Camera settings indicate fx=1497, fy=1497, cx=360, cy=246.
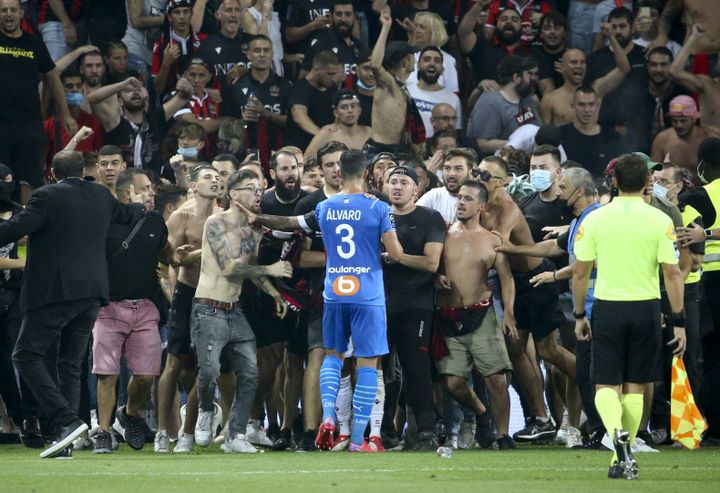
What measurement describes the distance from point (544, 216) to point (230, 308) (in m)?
3.08

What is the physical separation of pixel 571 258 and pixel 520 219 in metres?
Result: 0.96

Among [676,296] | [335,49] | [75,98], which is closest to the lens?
[676,296]

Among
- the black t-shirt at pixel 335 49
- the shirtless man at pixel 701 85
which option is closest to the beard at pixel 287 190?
the black t-shirt at pixel 335 49

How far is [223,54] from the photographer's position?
57.8 ft

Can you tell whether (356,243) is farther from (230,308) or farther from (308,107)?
(308,107)

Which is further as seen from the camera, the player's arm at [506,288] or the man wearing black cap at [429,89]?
the man wearing black cap at [429,89]

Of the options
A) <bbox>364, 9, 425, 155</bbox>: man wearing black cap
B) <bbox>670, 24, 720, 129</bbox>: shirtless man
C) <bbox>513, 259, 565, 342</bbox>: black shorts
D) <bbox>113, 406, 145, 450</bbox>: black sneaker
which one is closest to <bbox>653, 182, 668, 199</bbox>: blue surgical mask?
<bbox>513, 259, 565, 342</bbox>: black shorts

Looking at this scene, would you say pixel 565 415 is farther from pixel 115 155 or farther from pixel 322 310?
pixel 115 155

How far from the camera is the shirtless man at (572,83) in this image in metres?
17.7

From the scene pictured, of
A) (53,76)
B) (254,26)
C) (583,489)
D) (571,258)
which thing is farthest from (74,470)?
(254,26)

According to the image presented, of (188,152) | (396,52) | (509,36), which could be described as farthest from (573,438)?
(509,36)

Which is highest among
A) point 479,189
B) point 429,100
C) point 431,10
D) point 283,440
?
point 431,10

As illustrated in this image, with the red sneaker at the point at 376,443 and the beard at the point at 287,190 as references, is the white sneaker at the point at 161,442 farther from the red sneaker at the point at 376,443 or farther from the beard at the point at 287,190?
the beard at the point at 287,190

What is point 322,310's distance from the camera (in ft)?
41.5
